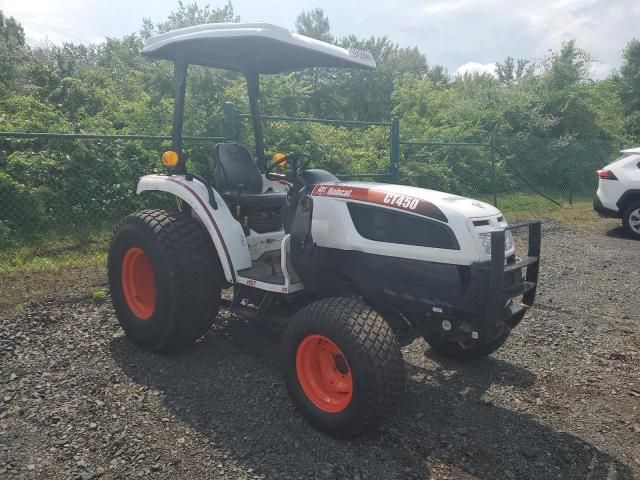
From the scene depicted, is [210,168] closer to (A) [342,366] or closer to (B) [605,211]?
(A) [342,366]

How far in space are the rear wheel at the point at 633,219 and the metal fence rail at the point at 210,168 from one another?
2.87 m

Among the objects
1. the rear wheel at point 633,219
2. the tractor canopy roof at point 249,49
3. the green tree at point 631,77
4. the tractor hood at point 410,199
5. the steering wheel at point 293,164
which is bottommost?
the rear wheel at point 633,219

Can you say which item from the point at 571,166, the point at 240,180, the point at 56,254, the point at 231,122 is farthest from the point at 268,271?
the point at 571,166

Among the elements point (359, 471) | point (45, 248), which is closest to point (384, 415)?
point (359, 471)

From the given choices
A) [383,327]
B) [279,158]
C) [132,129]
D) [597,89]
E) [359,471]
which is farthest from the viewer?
[597,89]

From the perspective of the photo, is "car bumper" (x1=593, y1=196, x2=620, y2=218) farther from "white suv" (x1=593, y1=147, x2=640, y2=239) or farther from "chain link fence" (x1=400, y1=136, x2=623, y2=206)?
"chain link fence" (x1=400, y1=136, x2=623, y2=206)

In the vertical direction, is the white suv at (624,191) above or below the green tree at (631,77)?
below

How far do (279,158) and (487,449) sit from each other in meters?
2.54

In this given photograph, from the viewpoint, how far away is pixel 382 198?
2.96 meters

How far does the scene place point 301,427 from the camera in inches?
112

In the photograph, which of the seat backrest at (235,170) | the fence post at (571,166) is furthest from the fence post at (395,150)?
the fence post at (571,166)

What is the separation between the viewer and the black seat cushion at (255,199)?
378 centimetres

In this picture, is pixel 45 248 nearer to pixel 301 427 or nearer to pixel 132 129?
pixel 132 129

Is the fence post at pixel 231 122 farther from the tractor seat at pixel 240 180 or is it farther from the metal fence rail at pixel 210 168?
the tractor seat at pixel 240 180
